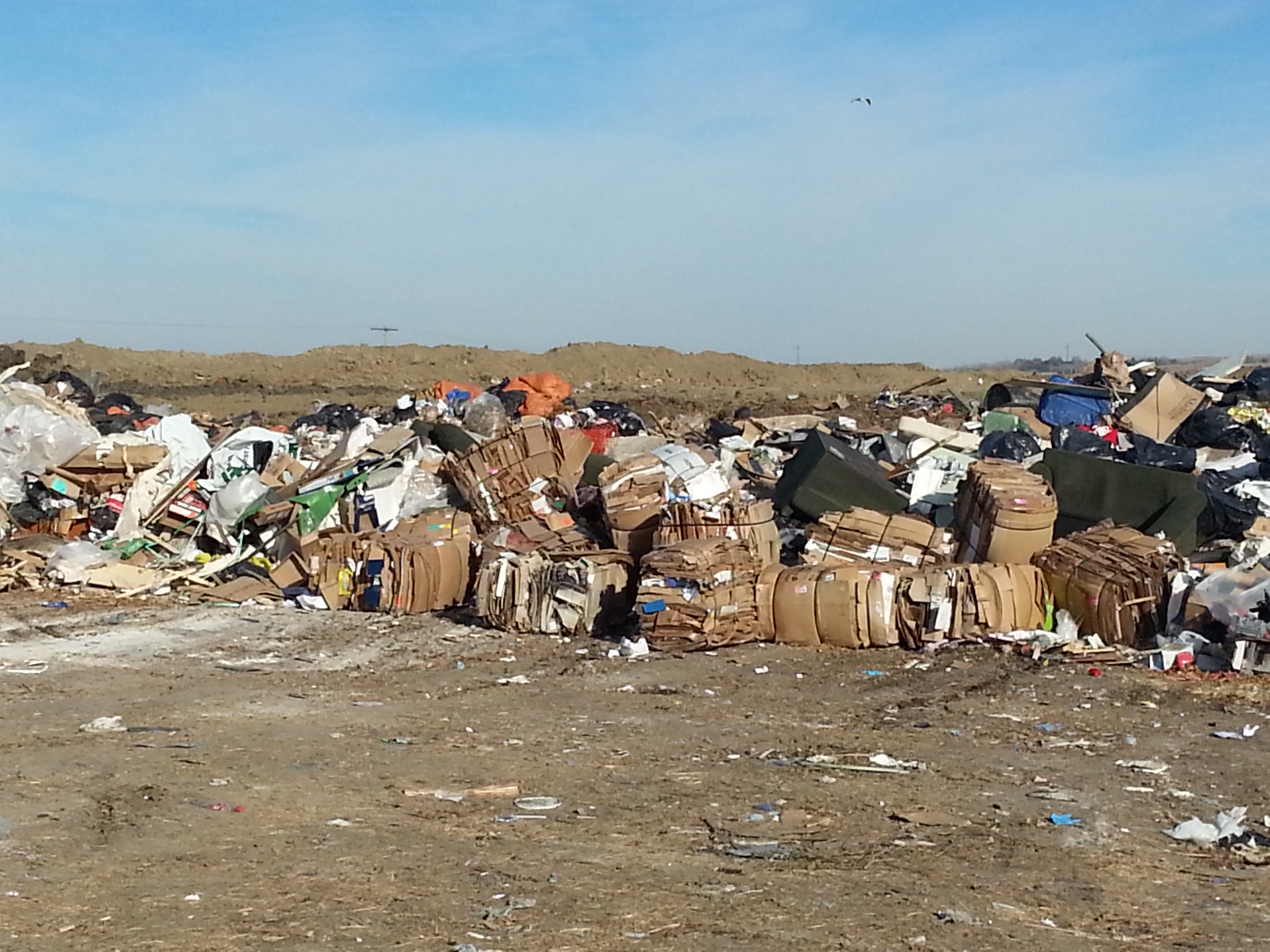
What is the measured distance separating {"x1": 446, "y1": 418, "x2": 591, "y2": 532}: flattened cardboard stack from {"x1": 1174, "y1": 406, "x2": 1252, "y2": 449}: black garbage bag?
6.32m

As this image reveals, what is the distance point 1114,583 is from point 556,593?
11.3 ft

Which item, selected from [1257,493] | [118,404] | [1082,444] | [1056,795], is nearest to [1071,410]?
[1082,444]

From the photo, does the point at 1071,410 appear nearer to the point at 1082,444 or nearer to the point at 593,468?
the point at 1082,444

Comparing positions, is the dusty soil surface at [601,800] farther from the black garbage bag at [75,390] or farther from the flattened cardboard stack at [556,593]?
the black garbage bag at [75,390]

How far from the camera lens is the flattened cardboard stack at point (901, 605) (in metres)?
8.09

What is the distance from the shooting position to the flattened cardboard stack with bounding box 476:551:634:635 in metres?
8.77

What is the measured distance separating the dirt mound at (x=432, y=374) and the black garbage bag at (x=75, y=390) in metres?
3.43

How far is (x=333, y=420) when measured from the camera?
16516mm

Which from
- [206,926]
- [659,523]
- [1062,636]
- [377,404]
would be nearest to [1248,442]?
[1062,636]

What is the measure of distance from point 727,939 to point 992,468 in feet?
20.6

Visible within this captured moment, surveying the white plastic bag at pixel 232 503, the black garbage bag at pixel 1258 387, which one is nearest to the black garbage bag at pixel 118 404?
the white plastic bag at pixel 232 503

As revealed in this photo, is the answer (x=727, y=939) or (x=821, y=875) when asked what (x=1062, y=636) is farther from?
(x=727, y=939)

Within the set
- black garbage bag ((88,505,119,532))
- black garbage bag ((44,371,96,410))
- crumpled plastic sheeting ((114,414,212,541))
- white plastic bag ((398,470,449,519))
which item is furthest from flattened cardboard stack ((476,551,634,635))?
black garbage bag ((44,371,96,410))

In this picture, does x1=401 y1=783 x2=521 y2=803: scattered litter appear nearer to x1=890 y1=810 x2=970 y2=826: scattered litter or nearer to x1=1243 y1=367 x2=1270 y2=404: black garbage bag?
x1=890 y1=810 x2=970 y2=826: scattered litter
